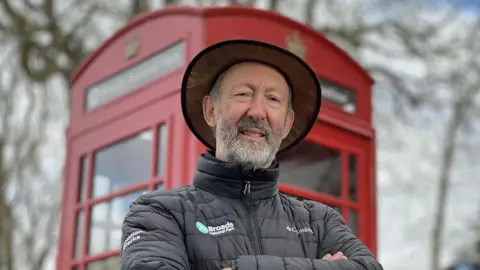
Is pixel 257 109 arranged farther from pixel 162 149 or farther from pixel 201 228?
pixel 162 149

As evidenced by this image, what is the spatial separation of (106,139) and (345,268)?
2832mm

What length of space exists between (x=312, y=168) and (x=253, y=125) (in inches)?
87.0

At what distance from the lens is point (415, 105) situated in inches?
425

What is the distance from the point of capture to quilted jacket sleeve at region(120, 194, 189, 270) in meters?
1.81

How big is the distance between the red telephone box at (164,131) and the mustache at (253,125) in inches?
65.5

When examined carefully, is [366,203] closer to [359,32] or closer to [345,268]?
[345,268]

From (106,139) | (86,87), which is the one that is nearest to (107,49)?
(86,87)

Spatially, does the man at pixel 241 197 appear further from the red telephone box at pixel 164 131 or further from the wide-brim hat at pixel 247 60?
the red telephone box at pixel 164 131

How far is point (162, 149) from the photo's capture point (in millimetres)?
4047

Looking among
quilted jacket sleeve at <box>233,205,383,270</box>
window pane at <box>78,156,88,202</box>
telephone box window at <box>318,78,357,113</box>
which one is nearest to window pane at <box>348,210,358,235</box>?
telephone box window at <box>318,78,357,113</box>

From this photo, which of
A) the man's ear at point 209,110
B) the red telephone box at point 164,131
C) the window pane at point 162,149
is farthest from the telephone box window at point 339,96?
the man's ear at point 209,110

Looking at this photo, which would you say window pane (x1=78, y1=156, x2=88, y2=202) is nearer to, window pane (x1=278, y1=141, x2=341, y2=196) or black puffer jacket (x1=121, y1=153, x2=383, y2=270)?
window pane (x1=278, y1=141, x2=341, y2=196)

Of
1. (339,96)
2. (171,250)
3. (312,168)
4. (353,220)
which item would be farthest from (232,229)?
(339,96)

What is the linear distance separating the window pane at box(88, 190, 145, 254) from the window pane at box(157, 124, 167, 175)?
0.34 m
